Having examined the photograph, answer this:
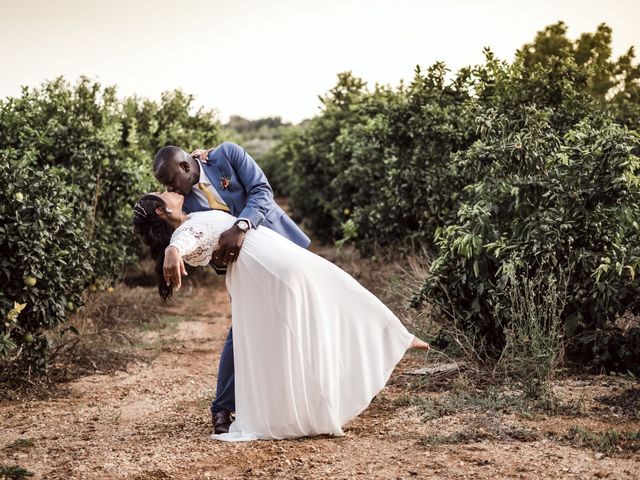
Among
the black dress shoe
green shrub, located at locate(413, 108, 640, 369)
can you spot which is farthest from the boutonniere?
green shrub, located at locate(413, 108, 640, 369)

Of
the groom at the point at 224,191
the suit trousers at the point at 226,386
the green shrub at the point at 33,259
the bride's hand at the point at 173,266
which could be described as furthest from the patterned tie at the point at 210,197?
the green shrub at the point at 33,259

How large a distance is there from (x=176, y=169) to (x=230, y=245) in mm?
613

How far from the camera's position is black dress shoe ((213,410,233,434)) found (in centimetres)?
520

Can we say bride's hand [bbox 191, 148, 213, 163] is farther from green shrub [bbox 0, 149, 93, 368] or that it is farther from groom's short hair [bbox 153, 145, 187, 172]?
green shrub [bbox 0, 149, 93, 368]

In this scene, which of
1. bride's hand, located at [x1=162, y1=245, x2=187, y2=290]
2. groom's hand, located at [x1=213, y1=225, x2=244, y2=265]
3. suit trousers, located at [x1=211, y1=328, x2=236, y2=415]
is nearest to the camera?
bride's hand, located at [x1=162, y1=245, x2=187, y2=290]

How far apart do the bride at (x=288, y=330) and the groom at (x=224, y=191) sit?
0.11m

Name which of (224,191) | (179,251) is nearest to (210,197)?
(224,191)

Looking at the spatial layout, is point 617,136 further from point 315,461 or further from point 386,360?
point 315,461

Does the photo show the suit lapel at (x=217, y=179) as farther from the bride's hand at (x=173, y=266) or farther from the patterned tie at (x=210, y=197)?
the bride's hand at (x=173, y=266)

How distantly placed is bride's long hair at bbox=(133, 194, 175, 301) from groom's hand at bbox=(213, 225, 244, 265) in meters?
0.37

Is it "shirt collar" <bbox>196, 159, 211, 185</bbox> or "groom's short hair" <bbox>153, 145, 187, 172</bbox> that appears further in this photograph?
"shirt collar" <bbox>196, 159, 211, 185</bbox>

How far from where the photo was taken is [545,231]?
239 inches

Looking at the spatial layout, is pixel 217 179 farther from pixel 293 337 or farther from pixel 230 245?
pixel 293 337

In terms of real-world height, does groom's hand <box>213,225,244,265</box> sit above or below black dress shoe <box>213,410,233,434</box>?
above
